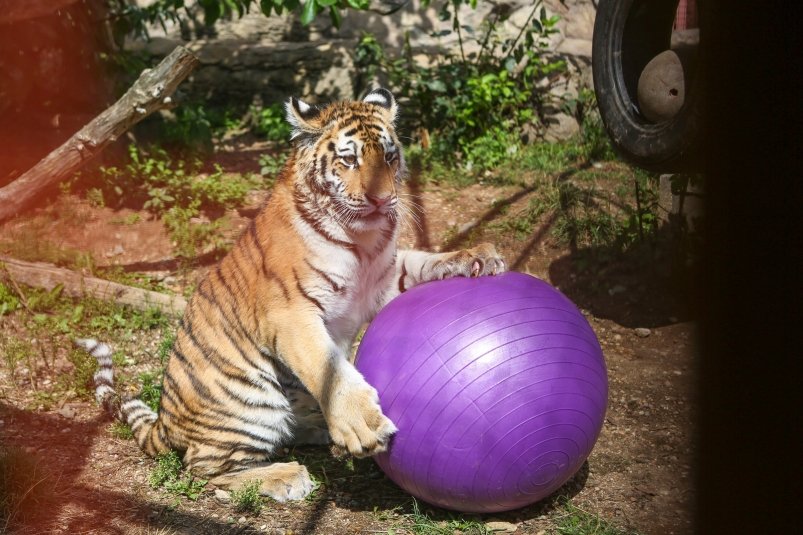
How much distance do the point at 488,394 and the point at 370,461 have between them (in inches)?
46.6

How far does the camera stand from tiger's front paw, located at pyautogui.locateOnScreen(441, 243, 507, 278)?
3482 millimetres

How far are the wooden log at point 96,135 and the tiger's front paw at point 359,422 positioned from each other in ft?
9.11

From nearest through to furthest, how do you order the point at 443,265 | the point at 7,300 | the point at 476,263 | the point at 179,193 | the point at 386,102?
the point at 476,263 → the point at 443,265 → the point at 386,102 → the point at 7,300 → the point at 179,193

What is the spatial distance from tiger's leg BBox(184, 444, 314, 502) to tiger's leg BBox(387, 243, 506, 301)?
0.93 m

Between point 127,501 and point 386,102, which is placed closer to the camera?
point 127,501

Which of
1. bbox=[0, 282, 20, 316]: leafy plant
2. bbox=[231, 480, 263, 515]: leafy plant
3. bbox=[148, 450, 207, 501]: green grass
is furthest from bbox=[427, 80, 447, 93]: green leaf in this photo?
bbox=[231, 480, 263, 515]: leafy plant

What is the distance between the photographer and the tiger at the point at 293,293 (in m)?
3.58

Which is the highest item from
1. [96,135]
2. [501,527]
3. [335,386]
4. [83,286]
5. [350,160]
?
[350,160]

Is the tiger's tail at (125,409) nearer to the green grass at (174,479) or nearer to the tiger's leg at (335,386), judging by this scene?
the green grass at (174,479)

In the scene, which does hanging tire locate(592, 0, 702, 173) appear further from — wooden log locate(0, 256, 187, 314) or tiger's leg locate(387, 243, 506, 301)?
wooden log locate(0, 256, 187, 314)

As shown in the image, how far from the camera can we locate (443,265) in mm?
3629

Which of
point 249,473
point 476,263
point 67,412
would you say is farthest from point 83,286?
point 476,263

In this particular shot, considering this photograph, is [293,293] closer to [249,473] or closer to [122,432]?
[249,473]

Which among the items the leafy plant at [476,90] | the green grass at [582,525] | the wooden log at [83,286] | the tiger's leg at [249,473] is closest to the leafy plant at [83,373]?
the wooden log at [83,286]
